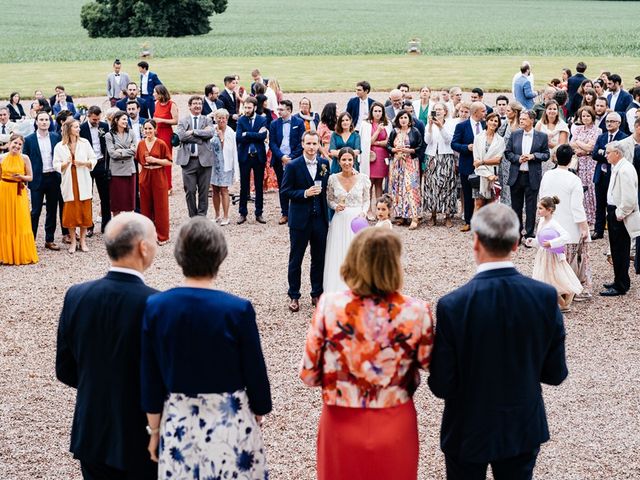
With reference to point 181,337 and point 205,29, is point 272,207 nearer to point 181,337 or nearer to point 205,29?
point 181,337

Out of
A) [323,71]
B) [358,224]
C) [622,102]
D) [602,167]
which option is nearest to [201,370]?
[358,224]

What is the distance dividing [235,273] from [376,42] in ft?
171

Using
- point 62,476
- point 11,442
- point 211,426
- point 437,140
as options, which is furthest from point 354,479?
point 437,140

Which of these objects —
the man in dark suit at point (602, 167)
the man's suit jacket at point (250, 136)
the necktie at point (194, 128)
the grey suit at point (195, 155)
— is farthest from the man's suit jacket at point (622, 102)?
the necktie at point (194, 128)

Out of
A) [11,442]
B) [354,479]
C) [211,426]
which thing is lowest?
[11,442]

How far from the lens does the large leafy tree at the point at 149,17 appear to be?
71.8 meters

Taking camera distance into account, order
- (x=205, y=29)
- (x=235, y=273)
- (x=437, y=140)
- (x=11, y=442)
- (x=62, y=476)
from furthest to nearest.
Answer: (x=205, y=29), (x=437, y=140), (x=235, y=273), (x=11, y=442), (x=62, y=476)

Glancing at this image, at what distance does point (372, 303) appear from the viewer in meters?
4.72

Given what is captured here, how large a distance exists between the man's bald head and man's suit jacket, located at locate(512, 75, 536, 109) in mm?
19825

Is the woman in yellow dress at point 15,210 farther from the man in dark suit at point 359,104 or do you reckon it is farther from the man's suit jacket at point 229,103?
the man in dark suit at point 359,104

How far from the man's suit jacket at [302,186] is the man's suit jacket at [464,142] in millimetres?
4826

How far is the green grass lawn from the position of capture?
3762 centimetres

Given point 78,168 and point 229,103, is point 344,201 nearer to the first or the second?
point 78,168

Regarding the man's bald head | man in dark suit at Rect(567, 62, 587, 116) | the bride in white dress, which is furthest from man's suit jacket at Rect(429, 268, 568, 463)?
man in dark suit at Rect(567, 62, 587, 116)
